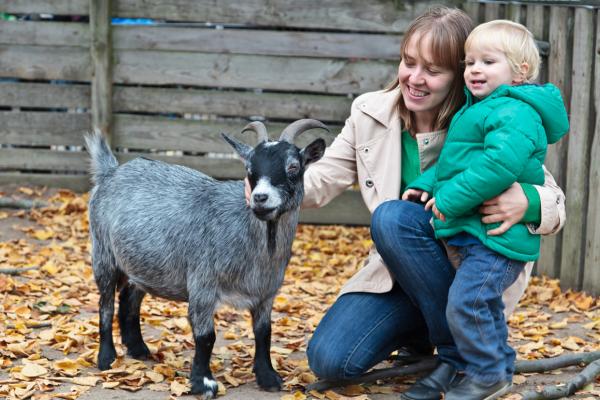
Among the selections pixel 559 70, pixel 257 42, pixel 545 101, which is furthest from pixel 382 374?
pixel 257 42

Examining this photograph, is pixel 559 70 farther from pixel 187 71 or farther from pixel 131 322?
pixel 131 322

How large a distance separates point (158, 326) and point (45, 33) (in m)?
3.92

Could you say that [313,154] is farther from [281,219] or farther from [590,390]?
[590,390]

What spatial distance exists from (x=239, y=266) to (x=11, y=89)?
496cm

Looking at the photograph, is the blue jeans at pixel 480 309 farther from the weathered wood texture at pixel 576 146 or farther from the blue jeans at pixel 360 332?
the weathered wood texture at pixel 576 146

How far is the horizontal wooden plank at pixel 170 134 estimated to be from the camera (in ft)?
27.3

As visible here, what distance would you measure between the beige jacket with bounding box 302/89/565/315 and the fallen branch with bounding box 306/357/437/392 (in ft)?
1.37

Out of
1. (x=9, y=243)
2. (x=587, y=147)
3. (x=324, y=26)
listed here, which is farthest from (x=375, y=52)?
(x=9, y=243)

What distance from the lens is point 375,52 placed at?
8.10 metres

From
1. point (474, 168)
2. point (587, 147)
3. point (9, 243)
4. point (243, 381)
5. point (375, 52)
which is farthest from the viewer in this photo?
point (375, 52)

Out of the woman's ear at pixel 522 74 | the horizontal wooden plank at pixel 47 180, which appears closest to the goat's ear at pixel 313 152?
the woman's ear at pixel 522 74

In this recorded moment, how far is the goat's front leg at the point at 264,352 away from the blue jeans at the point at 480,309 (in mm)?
995

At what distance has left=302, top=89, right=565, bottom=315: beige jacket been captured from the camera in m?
4.45

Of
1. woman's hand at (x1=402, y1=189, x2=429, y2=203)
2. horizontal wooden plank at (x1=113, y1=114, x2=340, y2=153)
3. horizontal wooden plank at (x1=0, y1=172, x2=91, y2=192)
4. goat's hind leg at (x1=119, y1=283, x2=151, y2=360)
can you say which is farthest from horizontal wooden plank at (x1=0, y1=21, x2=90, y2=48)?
woman's hand at (x1=402, y1=189, x2=429, y2=203)
